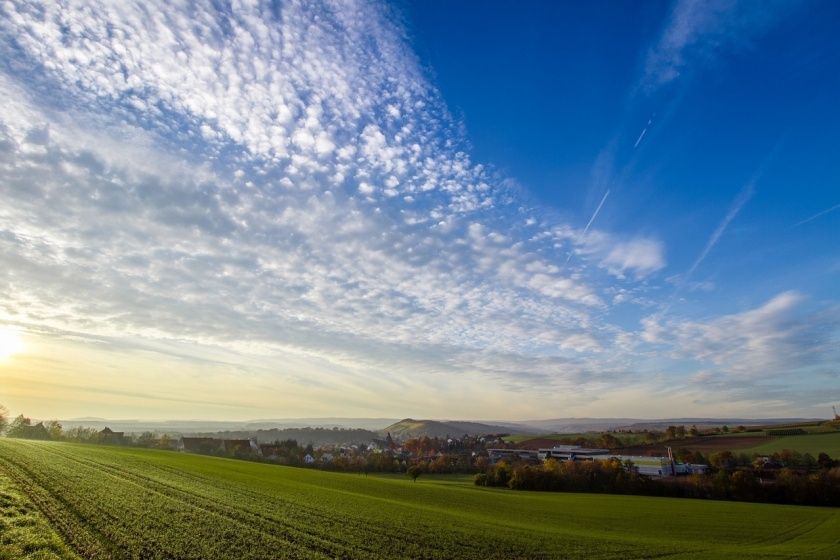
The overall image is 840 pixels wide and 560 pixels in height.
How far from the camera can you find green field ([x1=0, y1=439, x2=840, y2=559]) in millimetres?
24156

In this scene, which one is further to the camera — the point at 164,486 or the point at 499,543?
the point at 164,486

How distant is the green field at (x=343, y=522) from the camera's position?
24.2 meters

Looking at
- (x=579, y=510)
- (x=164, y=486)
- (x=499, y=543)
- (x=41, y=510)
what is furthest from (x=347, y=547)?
(x=579, y=510)

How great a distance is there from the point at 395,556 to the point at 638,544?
21631mm

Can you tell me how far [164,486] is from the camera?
3969 cm

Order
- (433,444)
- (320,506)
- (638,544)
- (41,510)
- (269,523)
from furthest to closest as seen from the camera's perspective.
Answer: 1. (433,444)
2. (320,506)
3. (638,544)
4. (269,523)
5. (41,510)

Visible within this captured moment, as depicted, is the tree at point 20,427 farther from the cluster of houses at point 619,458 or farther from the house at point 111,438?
the cluster of houses at point 619,458

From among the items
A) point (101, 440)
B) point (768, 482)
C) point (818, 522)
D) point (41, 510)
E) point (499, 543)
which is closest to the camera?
point (41, 510)

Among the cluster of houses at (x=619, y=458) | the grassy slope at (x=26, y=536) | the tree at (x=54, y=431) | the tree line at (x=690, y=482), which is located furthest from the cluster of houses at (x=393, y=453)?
the grassy slope at (x=26, y=536)

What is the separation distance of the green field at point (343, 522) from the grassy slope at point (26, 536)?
501mm

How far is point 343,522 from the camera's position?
3272cm

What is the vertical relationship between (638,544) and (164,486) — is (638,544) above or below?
below

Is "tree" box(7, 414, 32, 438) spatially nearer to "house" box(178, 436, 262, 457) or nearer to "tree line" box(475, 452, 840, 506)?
"house" box(178, 436, 262, 457)

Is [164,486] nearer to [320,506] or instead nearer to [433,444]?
[320,506]
